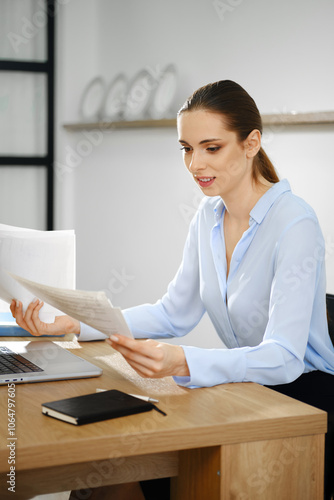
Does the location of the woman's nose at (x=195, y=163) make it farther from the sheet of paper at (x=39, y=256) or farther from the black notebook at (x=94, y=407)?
the black notebook at (x=94, y=407)

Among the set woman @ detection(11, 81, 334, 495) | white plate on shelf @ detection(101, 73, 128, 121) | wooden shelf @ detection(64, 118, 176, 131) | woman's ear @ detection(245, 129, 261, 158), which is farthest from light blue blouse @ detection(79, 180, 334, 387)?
white plate on shelf @ detection(101, 73, 128, 121)

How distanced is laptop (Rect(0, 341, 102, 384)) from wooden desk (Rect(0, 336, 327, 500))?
0.03 m

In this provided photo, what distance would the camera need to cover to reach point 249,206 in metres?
1.77

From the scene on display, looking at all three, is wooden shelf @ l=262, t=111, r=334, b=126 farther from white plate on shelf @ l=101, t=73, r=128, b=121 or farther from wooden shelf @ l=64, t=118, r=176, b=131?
white plate on shelf @ l=101, t=73, r=128, b=121

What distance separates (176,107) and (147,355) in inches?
109

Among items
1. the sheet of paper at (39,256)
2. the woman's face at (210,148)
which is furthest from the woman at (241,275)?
the sheet of paper at (39,256)

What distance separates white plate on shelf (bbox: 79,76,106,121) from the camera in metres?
4.39

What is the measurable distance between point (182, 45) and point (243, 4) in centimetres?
55

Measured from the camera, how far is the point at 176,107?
3830mm

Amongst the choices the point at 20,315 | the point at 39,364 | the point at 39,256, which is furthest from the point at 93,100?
the point at 39,364

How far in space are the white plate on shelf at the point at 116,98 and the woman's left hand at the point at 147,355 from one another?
10.2ft

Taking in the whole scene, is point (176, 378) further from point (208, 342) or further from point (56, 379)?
point (208, 342)

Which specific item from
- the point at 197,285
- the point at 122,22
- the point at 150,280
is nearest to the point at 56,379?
the point at 197,285

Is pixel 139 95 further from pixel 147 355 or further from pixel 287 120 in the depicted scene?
pixel 147 355
